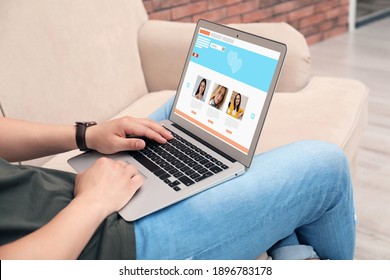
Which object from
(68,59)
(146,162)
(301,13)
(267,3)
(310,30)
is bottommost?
(310,30)

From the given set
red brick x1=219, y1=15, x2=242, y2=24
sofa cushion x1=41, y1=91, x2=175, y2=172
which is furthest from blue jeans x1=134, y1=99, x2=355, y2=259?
red brick x1=219, y1=15, x2=242, y2=24

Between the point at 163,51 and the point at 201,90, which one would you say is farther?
the point at 163,51

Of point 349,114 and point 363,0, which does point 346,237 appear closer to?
point 349,114

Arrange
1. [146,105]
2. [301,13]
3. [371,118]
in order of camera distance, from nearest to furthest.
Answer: [146,105] < [371,118] < [301,13]

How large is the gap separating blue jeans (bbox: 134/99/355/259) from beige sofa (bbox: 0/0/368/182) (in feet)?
1.05

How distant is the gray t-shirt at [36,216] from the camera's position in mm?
844

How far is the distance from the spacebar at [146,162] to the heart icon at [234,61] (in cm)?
26

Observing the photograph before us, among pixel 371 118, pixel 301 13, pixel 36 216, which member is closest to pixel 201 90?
pixel 36 216

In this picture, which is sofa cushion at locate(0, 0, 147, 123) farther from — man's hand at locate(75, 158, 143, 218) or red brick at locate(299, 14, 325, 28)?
red brick at locate(299, 14, 325, 28)

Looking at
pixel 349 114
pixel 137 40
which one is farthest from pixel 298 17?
pixel 349 114

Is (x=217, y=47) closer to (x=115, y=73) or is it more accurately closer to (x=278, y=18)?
(x=115, y=73)

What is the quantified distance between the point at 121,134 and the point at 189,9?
5.99 ft

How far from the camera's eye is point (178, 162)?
1061mm
